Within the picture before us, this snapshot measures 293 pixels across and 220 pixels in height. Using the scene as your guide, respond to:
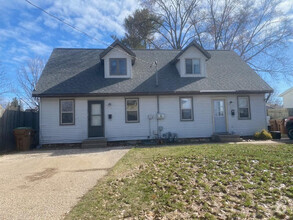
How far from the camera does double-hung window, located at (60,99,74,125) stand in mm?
10016

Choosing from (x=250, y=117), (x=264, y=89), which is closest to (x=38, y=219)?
(x=250, y=117)

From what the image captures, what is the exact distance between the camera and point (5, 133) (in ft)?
29.2

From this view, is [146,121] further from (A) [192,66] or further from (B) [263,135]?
(B) [263,135]

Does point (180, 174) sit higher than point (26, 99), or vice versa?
point (26, 99)

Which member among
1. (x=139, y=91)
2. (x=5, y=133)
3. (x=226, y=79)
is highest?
(x=226, y=79)

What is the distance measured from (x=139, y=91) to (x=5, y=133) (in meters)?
7.00

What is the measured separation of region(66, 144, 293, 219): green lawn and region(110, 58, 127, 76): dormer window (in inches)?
279

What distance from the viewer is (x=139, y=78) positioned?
1137 cm

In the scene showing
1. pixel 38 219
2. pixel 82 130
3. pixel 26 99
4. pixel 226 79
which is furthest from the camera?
pixel 26 99

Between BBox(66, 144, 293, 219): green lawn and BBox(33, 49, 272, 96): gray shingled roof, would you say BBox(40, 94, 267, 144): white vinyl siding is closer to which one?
BBox(33, 49, 272, 96): gray shingled roof

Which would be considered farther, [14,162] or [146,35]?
[146,35]

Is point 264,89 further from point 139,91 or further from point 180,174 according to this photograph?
point 180,174

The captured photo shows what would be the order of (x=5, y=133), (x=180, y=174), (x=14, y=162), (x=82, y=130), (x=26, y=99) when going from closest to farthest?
(x=180, y=174)
(x=14, y=162)
(x=5, y=133)
(x=82, y=130)
(x=26, y=99)

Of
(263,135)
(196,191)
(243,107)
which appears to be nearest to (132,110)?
(243,107)
